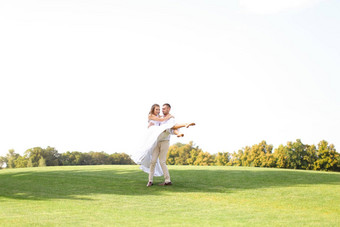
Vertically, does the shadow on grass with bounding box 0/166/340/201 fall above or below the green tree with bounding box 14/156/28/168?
below

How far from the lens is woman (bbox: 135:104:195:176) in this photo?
11.2m

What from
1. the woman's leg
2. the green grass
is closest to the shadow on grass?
the green grass

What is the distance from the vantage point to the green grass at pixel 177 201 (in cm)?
717

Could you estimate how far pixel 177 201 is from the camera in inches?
363

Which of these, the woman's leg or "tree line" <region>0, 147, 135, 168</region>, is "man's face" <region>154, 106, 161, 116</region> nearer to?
the woman's leg

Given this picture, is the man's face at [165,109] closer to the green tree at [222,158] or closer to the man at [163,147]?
the man at [163,147]

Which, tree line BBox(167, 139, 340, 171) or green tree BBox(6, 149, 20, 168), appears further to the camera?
green tree BBox(6, 149, 20, 168)

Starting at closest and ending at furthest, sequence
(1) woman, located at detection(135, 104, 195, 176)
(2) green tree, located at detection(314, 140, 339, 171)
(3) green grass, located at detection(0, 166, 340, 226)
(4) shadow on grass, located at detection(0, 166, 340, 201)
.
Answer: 1. (3) green grass, located at detection(0, 166, 340, 226)
2. (4) shadow on grass, located at detection(0, 166, 340, 201)
3. (1) woman, located at detection(135, 104, 195, 176)
4. (2) green tree, located at detection(314, 140, 339, 171)

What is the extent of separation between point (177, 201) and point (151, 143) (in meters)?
2.73

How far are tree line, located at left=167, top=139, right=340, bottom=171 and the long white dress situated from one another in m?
23.5

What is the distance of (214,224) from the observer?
6688 mm

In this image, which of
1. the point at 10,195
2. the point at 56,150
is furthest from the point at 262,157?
the point at 10,195

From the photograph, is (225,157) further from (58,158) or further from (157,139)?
(157,139)

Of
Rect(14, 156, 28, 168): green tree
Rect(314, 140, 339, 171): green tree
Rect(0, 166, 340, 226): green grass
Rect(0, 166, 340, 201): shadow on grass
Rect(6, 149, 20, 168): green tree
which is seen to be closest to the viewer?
Rect(0, 166, 340, 226): green grass
